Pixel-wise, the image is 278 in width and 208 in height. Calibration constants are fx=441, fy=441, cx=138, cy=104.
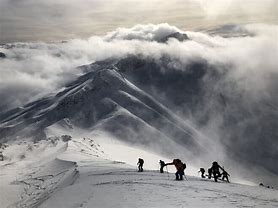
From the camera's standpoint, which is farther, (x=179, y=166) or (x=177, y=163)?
(x=179, y=166)

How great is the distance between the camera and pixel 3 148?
468 ft

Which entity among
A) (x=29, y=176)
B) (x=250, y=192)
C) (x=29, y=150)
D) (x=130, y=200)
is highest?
(x=29, y=150)

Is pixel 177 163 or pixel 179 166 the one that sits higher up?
pixel 177 163

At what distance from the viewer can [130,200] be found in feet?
106

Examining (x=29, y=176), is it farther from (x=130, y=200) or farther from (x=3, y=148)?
(x=3, y=148)

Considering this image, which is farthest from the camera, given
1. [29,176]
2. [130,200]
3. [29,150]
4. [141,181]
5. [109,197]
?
[29,150]

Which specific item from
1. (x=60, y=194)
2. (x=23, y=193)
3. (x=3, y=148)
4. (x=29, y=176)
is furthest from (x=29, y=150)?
(x=60, y=194)

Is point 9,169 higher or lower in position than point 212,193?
higher

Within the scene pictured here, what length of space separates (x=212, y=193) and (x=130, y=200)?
6.90 m

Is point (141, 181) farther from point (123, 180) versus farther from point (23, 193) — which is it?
point (23, 193)

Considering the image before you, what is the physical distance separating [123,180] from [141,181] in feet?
8.81

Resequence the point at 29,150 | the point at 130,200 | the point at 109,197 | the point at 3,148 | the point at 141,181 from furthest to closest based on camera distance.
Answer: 1. the point at 3,148
2. the point at 29,150
3. the point at 141,181
4. the point at 109,197
5. the point at 130,200

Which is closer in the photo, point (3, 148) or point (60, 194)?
point (60, 194)

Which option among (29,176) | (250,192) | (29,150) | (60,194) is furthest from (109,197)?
(29,150)
